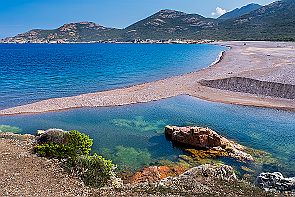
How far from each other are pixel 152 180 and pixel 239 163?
7940 mm

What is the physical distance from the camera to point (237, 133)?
108 feet

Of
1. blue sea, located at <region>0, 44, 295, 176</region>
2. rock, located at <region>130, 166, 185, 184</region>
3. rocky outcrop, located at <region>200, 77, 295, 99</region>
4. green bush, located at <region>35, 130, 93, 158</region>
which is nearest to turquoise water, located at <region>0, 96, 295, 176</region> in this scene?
blue sea, located at <region>0, 44, 295, 176</region>

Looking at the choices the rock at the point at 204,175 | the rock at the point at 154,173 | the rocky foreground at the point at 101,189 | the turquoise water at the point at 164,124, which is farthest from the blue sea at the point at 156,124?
the rocky foreground at the point at 101,189

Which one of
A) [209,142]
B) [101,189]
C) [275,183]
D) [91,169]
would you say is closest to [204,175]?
[275,183]

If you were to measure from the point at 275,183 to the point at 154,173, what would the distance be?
7.89 m

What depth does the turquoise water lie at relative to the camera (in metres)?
29.0

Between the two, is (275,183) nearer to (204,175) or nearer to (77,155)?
(204,175)

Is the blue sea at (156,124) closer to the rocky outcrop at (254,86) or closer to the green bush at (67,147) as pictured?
the green bush at (67,147)

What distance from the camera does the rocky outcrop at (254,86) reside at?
47344 millimetres

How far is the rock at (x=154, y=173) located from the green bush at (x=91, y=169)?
255 centimetres

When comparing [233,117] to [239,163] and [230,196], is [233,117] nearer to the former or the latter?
[239,163]

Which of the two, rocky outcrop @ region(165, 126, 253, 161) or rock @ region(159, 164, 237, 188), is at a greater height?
rock @ region(159, 164, 237, 188)

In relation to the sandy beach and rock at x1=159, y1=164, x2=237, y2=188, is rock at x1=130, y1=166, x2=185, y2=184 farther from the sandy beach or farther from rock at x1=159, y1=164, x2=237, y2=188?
the sandy beach

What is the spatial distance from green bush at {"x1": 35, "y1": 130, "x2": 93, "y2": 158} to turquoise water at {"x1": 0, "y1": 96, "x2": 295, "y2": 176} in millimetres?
4316
